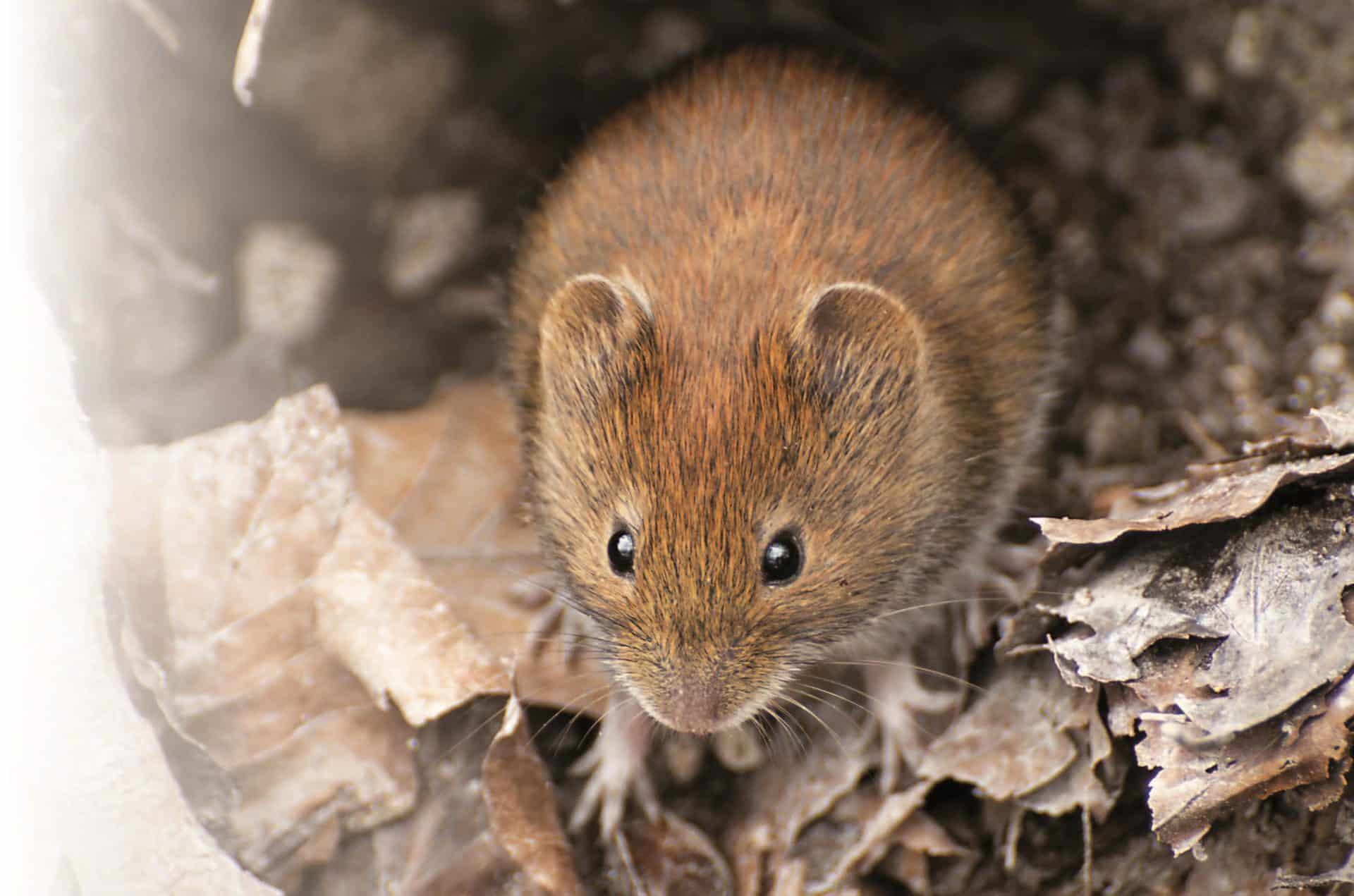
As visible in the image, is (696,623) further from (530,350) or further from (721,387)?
(530,350)

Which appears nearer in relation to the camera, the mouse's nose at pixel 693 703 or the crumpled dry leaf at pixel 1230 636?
the crumpled dry leaf at pixel 1230 636

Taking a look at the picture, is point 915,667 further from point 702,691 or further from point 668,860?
point 668,860

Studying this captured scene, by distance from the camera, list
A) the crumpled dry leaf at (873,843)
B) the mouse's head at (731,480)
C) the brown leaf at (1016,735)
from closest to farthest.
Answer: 1. the mouse's head at (731,480)
2. the brown leaf at (1016,735)
3. the crumpled dry leaf at (873,843)

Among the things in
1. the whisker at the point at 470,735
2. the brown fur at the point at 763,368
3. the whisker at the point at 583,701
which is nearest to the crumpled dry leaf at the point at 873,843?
the brown fur at the point at 763,368

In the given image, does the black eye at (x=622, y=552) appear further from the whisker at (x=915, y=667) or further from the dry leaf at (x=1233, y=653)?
the dry leaf at (x=1233, y=653)

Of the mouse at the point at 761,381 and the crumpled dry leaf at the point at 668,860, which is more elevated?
the mouse at the point at 761,381

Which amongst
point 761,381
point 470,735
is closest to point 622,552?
point 761,381

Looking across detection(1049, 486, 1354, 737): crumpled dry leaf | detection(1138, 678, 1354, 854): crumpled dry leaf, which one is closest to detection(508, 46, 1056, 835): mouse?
detection(1049, 486, 1354, 737): crumpled dry leaf
